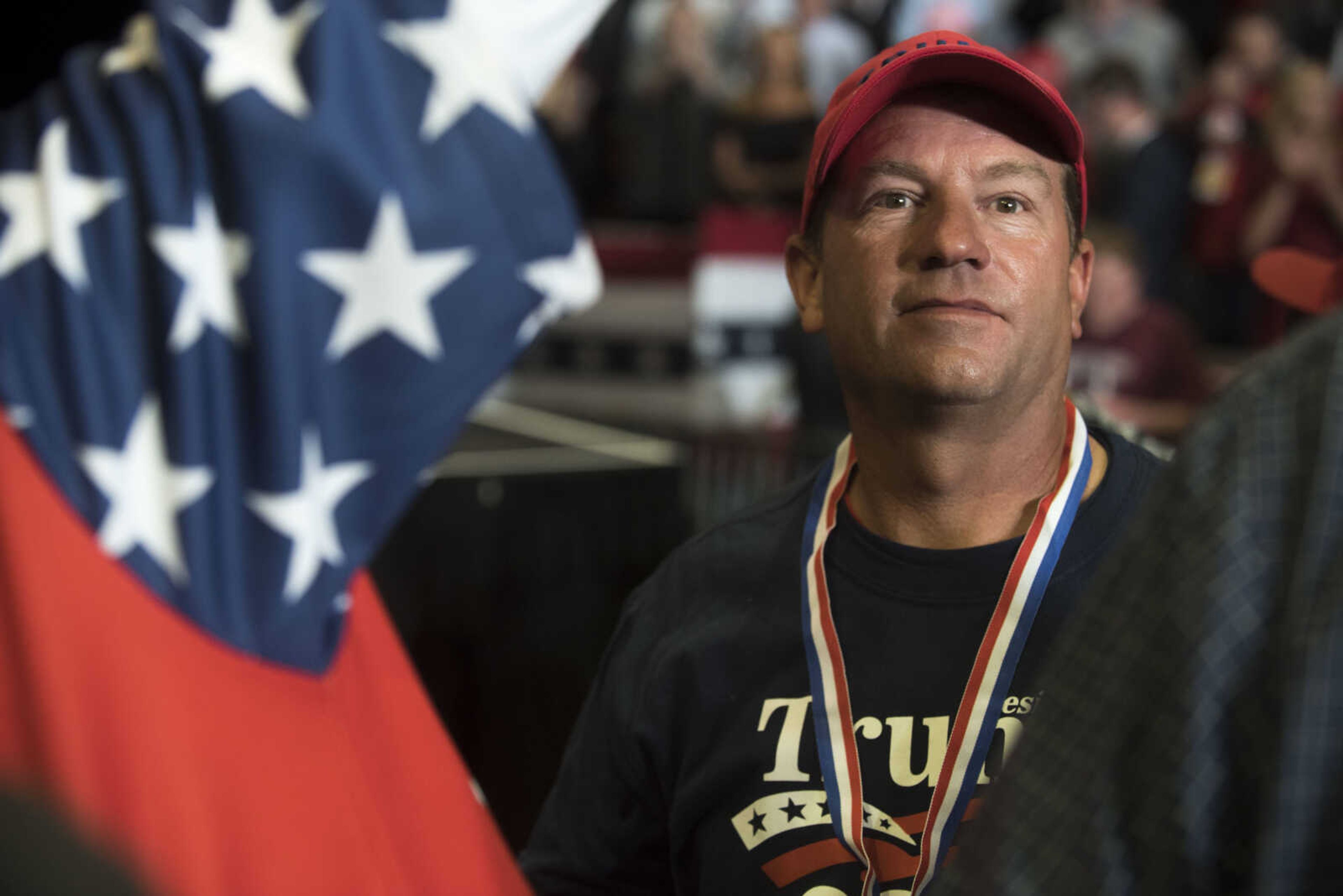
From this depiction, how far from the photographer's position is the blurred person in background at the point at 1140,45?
6.38 m

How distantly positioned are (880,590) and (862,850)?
270 mm

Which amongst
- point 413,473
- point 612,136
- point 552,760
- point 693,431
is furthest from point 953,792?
point 612,136

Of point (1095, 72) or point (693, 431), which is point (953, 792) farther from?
point (1095, 72)

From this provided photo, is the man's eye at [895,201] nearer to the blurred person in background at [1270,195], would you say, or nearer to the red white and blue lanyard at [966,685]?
the red white and blue lanyard at [966,685]

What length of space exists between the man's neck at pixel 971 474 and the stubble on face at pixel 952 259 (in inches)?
1.5

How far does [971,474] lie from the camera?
4.75 ft

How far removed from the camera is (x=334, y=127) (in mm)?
1070

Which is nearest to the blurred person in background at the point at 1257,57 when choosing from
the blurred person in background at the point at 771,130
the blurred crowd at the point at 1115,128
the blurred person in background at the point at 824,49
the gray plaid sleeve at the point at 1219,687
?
the blurred crowd at the point at 1115,128

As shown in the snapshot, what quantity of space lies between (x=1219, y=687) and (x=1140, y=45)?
6.28 metres

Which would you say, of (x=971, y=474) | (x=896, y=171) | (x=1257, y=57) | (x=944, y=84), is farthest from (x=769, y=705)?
(x=1257, y=57)

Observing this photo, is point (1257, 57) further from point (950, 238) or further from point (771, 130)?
point (950, 238)

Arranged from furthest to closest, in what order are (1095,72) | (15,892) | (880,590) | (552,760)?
(1095,72)
(552,760)
(880,590)
(15,892)

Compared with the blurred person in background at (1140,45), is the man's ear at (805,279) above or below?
below

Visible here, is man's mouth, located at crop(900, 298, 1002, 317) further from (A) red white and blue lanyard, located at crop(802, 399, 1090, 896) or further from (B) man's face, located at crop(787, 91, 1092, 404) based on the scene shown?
(A) red white and blue lanyard, located at crop(802, 399, 1090, 896)
